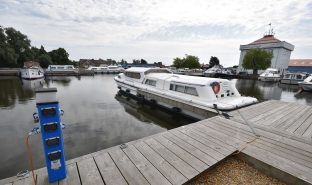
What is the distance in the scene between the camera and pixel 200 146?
349cm

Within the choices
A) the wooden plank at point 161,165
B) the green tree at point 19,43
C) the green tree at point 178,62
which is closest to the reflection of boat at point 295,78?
the wooden plank at point 161,165

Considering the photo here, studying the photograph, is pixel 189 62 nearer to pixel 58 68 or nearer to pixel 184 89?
pixel 58 68

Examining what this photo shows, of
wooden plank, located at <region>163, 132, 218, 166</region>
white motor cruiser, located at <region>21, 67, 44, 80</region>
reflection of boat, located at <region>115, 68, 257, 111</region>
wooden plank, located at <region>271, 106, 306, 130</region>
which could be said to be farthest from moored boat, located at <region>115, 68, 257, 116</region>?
white motor cruiser, located at <region>21, 67, 44, 80</region>

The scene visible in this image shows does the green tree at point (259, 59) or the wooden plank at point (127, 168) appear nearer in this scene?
the wooden plank at point (127, 168)

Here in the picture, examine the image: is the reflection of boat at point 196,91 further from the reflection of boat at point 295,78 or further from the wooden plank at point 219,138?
the reflection of boat at point 295,78

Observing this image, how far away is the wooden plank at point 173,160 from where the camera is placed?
2.59 metres

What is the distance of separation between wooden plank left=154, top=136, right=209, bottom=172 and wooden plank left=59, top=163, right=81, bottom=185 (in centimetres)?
185

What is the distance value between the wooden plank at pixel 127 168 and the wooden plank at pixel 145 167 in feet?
0.25

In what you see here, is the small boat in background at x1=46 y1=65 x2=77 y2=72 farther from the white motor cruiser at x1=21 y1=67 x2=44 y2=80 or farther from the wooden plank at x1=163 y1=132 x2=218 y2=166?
the wooden plank at x1=163 y1=132 x2=218 y2=166

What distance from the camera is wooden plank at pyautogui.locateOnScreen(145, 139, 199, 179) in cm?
259

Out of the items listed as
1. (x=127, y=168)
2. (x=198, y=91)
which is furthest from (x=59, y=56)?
(x=127, y=168)

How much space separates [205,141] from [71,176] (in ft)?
9.62

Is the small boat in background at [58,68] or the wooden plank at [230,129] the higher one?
the small boat in background at [58,68]

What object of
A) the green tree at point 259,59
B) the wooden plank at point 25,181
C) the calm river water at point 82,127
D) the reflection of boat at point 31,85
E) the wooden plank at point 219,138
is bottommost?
the calm river water at point 82,127
